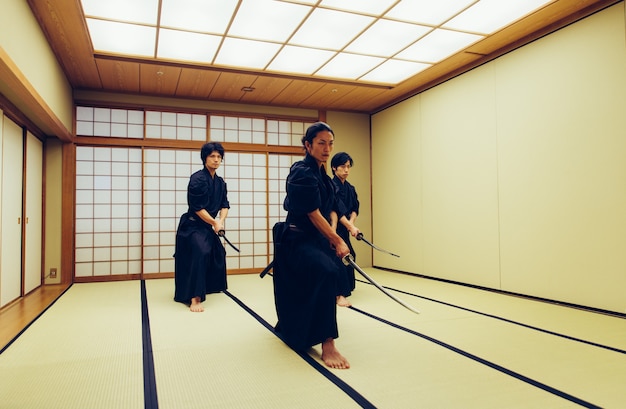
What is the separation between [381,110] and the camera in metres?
6.81

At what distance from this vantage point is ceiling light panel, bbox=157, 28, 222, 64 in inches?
164

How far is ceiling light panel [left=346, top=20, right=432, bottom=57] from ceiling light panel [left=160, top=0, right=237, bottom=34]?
1.32m

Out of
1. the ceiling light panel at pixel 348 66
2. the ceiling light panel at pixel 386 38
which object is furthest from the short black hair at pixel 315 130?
the ceiling light panel at pixel 348 66

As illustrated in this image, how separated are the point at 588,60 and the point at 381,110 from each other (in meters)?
3.36

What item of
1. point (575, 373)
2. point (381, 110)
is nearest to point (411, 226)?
point (381, 110)

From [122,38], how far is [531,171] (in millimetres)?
4146

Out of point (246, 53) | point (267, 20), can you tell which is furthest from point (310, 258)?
point (246, 53)

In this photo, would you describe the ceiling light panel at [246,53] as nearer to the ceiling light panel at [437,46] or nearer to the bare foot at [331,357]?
the ceiling light panel at [437,46]

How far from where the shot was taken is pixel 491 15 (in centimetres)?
382

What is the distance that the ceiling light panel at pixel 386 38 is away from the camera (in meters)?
4.07

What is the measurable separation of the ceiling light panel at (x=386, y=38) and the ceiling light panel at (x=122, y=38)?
2.01 meters

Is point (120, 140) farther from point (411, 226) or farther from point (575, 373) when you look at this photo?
point (575, 373)

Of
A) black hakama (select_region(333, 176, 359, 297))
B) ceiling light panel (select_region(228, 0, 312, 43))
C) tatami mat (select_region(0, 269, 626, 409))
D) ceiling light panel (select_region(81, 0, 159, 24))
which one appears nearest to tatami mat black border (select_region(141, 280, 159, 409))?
tatami mat (select_region(0, 269, 626, 409))

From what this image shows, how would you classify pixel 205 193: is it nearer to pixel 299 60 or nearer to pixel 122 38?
pixel 122 38
